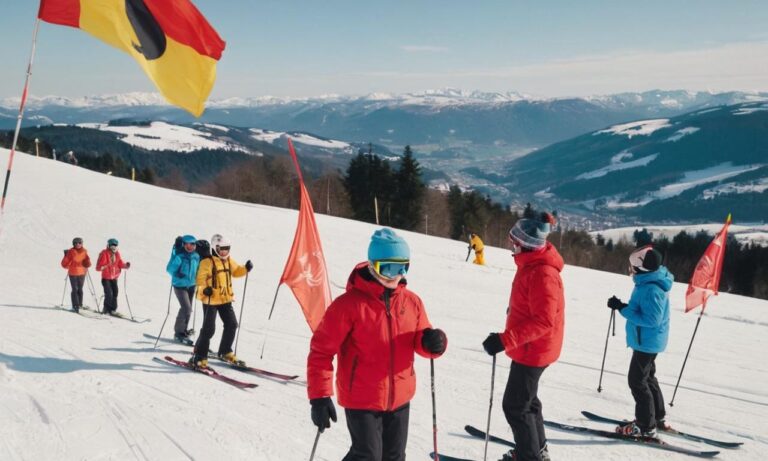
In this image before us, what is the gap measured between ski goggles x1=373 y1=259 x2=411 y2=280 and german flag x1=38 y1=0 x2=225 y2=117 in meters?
2.45

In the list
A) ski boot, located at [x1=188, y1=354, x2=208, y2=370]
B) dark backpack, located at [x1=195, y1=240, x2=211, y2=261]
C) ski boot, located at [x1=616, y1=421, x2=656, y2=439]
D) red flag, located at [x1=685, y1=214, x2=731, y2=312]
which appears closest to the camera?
ski boot, located at [x1=616, y1=421, x2=656, y2=439]

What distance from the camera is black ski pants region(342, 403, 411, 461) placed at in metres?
3.52

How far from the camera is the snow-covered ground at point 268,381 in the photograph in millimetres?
4957

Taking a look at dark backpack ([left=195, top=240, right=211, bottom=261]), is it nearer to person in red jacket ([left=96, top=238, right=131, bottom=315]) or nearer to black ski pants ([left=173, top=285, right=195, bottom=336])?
black ski pants ([left=173, top=285, right=195, bottom=336])

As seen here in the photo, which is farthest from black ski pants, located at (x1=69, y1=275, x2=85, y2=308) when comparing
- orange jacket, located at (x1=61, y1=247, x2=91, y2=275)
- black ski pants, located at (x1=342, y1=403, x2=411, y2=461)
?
black ski pants, located at (x1=342, y1=403, x2=411, y2=461)

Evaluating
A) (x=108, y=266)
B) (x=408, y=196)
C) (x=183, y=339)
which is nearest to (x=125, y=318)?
(x=108, y=266)

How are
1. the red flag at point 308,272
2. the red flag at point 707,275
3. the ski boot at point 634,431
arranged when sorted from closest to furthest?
the ski boot at point 634,431, the red flag at point 308,272, the red flag at point 707,275

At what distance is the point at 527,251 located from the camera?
432 centimetres

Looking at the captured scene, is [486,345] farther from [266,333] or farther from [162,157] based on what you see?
[162,157]

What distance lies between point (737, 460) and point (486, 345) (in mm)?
3366

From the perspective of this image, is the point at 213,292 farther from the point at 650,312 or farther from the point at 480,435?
the point at 650,312

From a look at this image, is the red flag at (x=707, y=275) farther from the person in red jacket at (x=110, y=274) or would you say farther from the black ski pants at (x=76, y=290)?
the black ski pants at (x=76, y=290)

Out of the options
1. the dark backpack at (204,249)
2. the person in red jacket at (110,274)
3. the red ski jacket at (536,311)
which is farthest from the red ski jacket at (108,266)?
the red ski jacket at (536,311)

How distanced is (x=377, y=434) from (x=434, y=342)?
2.44 ft
